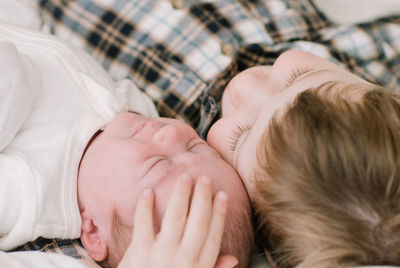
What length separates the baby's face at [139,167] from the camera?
2.60 ft

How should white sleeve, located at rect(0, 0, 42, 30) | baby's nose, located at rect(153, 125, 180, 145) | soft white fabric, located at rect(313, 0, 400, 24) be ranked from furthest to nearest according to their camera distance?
soft white fabric, located at rect(313, 0, 400, 24) → white sleeve, located at rect(0, 0, 42, 30) → baby's nose, located at rect(153, 125, 180, 145)

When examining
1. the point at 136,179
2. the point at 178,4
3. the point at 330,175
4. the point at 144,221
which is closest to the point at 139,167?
the point at 136,179

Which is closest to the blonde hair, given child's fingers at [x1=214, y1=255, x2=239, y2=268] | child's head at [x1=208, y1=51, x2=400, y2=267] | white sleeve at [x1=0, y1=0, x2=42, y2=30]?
child's head at [x1=208, y1=51, x2=400, y2=267]

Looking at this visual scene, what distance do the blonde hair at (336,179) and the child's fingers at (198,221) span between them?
120mm

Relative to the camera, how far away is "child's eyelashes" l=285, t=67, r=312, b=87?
94cm

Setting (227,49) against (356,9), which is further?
(356,9)

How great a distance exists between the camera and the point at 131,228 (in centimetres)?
77

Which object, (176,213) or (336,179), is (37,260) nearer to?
(176,213)

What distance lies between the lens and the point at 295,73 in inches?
37.0

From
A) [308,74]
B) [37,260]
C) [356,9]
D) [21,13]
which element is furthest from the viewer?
[356,9]

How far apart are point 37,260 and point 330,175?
0.60m

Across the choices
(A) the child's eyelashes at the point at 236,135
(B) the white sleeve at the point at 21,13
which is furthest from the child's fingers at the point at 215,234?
(B) the white sleeve at the point at 21,13

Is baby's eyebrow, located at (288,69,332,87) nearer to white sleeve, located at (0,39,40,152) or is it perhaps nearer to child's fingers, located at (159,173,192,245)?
child's fingers, located at (159,173,192,245)

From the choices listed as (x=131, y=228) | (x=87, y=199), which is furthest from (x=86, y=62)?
(x=131, y=228)
